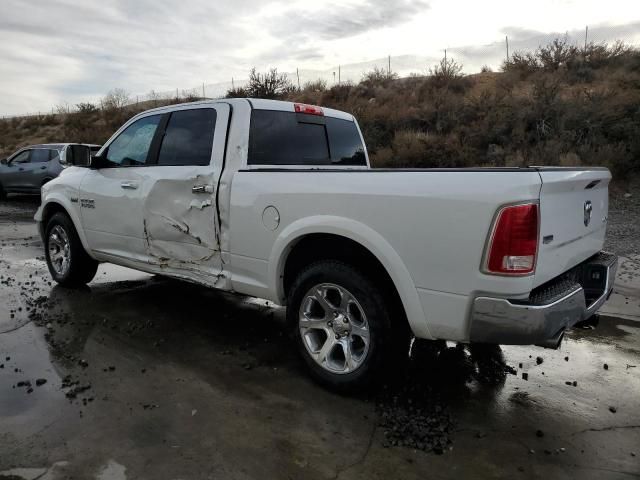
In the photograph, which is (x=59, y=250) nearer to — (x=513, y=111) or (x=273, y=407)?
(x=273, y=407)

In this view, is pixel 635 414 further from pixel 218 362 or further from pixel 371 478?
pixel 218 362

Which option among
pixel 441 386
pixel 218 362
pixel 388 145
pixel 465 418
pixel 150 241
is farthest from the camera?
pixel 388 145

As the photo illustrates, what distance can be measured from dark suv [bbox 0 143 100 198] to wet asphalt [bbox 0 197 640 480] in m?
10.5

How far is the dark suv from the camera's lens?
1423 cm

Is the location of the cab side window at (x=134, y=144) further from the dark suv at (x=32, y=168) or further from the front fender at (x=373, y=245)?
the dark suv at (x=32, y=168)

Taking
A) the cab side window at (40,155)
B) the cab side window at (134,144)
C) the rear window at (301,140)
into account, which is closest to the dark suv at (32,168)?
the cab side window at (40,155)

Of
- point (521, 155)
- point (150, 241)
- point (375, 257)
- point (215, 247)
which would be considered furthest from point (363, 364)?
point (521, 155)

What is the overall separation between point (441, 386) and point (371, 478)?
3.90ft

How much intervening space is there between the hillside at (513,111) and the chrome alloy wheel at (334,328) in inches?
419

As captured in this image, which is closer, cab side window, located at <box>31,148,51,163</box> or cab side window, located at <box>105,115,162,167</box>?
cab side window, located at <box>105,115,162,167</box>

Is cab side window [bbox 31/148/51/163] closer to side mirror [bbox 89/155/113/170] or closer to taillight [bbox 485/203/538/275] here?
side mirror [bbox 89/155/113/170]

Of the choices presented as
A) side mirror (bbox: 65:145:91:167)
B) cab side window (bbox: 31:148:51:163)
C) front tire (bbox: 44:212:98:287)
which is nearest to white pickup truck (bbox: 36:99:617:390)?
side mirror (bbox: 65:145:91:167)

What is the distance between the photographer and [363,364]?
322cm

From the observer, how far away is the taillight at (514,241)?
2584mm
